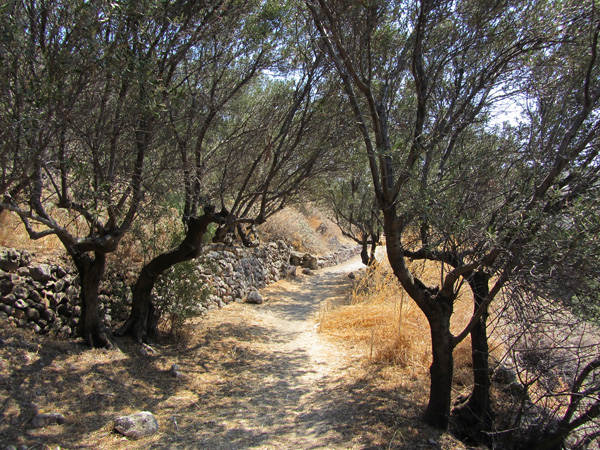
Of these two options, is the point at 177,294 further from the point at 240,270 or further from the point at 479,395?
the point at 240,270

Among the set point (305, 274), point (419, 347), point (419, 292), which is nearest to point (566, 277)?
point (419, 292)

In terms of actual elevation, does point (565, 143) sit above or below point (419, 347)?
above

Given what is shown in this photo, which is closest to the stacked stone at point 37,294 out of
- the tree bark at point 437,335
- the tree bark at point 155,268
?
the tree bark at point 155,268

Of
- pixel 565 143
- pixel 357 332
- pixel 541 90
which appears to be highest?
pixel 541 90

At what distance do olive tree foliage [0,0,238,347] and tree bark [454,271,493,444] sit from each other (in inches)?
152

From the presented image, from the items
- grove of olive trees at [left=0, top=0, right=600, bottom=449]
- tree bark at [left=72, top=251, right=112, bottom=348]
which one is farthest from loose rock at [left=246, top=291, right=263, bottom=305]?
tree bark at [left=72, top=251, right=112, bottom=348]

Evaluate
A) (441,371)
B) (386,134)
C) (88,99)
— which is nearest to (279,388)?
(441,371)

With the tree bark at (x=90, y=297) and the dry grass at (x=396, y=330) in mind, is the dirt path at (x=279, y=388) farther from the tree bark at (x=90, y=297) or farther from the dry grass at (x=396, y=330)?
the tree bark at (x=90, y=297)

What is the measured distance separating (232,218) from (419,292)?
3.46 m

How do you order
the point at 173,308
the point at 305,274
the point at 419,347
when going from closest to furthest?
the point at 419,347 → the point at 173,308 → the point at 305,274

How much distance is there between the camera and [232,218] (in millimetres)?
6633

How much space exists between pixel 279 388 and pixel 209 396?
3.06ft

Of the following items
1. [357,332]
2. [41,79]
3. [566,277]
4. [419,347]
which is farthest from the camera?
[357,332]

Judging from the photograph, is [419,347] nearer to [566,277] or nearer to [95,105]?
[566,277]
